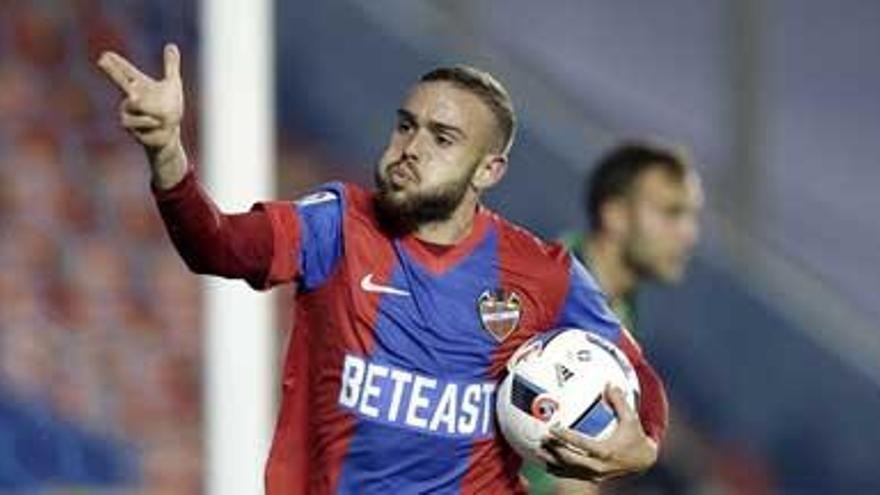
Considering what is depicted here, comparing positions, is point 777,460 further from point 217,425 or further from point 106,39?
point 217,425

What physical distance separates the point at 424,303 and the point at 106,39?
476 centimetres

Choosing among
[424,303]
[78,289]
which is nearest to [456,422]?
[424,303]

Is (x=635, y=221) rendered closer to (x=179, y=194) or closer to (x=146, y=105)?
(x=179, y=194)

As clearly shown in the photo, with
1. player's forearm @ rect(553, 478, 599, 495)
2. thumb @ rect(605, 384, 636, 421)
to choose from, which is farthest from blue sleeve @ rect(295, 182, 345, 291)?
player's forearm @ rect(553, 478, 599, 495)

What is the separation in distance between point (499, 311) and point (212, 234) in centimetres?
57

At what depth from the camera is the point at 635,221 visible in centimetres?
632

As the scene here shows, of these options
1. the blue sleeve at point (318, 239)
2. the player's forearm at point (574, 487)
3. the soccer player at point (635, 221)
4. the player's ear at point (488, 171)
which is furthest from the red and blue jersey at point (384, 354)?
the soccer player at point (635, 221)

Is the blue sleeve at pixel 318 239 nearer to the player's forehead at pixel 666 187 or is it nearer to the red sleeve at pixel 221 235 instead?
the red sleeve at pixel 221 235

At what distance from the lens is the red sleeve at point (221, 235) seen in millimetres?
4004

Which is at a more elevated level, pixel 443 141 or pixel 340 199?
pixel 443 141

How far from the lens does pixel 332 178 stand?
364 inches

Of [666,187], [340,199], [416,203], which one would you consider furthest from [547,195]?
[416,203]

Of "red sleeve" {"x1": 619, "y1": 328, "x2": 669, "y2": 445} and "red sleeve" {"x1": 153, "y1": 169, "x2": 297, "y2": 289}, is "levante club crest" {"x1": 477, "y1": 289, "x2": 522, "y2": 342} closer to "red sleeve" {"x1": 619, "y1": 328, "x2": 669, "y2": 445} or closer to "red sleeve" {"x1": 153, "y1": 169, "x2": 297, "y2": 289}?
"red sleeve" {"x1": 619, "y1": 328, "x2": 669, "y2": 445}

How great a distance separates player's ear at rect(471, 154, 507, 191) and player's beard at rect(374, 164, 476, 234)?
2 centimetres
